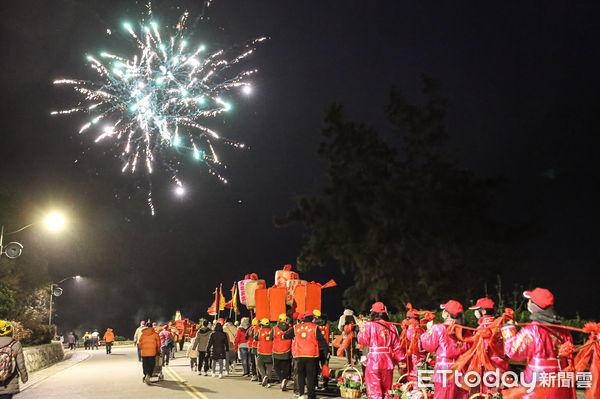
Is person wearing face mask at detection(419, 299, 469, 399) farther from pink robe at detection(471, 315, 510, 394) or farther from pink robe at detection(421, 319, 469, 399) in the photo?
pink robe at detection(471, 315, 510, 394)

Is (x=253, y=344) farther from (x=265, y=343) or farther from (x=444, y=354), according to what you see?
(x=444, y=354)

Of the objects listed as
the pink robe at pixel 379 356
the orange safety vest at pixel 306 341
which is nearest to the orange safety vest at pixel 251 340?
the orange safety vest at pixel 306 341

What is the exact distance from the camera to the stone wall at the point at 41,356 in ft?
71.5

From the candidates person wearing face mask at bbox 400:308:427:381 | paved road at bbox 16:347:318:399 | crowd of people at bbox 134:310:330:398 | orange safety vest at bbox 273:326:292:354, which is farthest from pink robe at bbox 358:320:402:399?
orange safety vest at bbox 273:326:292:354

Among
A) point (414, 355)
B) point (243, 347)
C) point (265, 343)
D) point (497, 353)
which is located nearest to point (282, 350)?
point (265, 343)

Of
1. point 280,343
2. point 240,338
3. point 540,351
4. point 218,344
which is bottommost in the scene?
point 218,344

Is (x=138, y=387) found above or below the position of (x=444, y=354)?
below

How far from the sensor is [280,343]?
14.9 metres

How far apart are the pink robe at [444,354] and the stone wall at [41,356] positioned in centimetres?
1743

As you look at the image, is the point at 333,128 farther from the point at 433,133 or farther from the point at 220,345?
the point at 220,345

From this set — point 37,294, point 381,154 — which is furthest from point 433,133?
point 37,294

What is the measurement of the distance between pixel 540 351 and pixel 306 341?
6.91 meters

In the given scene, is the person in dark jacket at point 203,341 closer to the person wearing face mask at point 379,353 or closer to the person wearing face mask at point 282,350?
the person wearing face mask at point 282,350

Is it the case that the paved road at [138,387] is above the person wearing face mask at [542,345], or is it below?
below
